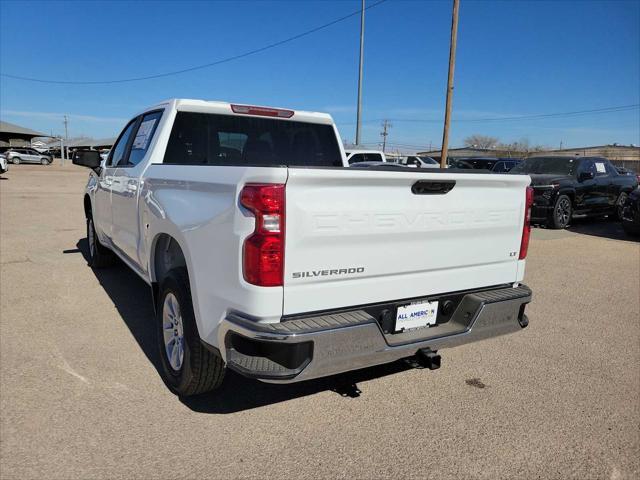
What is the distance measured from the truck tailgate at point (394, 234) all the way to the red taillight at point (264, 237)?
47mm

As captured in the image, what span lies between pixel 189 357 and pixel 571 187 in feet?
39.4

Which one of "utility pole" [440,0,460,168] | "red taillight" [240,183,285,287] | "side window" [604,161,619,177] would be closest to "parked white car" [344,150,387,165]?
"utility pole" [440,0,460,168]

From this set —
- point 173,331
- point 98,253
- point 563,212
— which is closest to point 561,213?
point 563,212

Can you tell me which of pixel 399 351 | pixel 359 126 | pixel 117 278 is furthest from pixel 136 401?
pixel 359 126

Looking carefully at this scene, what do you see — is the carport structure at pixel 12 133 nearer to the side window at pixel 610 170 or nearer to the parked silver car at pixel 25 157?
the parked silver car at pixel 25 157

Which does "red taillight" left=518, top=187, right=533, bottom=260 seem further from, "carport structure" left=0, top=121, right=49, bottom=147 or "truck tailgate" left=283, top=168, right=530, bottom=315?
"carport structure" left=0, top=121, right=49, bottom=147

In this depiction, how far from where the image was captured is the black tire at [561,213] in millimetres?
12289

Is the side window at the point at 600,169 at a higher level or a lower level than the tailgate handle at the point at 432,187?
higher

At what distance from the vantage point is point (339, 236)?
2.54 metres

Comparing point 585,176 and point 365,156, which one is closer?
point 585,176

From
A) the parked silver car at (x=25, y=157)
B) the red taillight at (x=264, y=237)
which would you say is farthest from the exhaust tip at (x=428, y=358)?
the parked silver car at (x=25, y=157)

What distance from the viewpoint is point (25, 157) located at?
51219 mm

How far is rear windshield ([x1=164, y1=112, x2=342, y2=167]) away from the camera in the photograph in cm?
430

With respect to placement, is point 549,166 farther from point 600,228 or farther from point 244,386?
point 244,386
